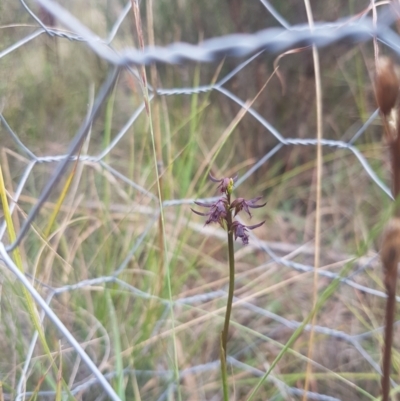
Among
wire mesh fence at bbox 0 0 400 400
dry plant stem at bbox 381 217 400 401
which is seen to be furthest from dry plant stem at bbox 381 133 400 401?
wire mesh fence at bbox 0 0 400 400

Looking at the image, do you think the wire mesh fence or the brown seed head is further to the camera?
the wire mesh fence

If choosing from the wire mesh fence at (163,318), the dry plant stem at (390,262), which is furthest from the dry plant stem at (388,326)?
the wire mesh fence at (163,318)

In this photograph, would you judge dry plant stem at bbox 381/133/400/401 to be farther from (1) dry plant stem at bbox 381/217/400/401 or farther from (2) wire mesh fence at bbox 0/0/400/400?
(2) wire mesh fence at bbox 0/0/400/400

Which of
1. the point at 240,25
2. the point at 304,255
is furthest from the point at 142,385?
the point at 240,25

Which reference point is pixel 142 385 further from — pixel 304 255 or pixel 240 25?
pixel 240 25

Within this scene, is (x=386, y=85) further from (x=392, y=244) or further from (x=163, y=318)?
(x=163, y=318)

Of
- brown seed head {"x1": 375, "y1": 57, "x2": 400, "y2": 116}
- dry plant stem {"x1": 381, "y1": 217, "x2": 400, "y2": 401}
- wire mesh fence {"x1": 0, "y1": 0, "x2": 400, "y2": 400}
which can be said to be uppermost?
brown seed head {"x1": 375, "y1": 57, "x2": 400, "y2": 116}

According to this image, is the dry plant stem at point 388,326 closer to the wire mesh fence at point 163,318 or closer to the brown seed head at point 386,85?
the brown seed head at point 386,85

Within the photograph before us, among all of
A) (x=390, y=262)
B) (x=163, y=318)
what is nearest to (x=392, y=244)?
(x=390, y=262)
